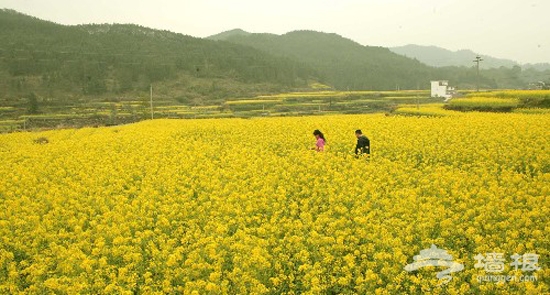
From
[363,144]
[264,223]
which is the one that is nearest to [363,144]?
[363,144]

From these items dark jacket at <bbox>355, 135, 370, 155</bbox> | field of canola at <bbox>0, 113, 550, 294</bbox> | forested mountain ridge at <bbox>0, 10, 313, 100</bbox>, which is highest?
forested mountain ridge at <bbox>0, 10, 313, 100</bbox>

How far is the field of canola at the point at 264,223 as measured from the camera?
286 inches

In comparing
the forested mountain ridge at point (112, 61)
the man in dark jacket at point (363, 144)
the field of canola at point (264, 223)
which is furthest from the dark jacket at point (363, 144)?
the forested mountain ridge at point (112, 61)

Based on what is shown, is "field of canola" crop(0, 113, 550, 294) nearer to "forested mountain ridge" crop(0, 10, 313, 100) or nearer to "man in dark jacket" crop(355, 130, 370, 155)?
"man in dark jacket" crop(355, 130, 370, 155)

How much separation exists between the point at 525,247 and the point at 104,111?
69.9 m

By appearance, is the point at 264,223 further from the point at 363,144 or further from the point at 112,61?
the point at 112,61

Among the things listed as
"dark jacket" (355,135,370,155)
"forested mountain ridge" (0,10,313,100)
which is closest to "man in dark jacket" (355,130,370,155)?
"dark jacket" (355,135,370,155)

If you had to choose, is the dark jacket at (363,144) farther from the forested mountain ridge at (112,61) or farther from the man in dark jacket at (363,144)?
the forested mountain ridge at (112,61)

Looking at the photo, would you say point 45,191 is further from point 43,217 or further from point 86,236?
point 86,236

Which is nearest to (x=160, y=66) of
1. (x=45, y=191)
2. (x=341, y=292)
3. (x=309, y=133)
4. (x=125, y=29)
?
(x=125, y=29)

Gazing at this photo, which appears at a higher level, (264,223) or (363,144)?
(363,144)

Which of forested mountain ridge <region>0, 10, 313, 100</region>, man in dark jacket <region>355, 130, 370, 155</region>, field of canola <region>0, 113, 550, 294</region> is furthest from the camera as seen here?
forested mountain ridge <region>0, 10, 313, 100</region>

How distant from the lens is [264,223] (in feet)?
32.1

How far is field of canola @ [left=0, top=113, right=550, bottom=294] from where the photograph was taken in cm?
727
